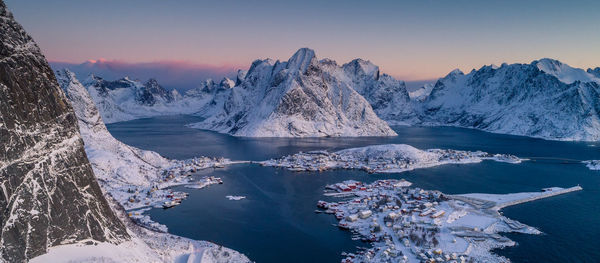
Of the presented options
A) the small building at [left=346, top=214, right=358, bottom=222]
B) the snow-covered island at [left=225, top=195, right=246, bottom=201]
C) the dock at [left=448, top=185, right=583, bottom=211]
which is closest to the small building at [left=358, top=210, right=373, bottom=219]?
the small building at [left=346, top=214, right=358, bottom=222]

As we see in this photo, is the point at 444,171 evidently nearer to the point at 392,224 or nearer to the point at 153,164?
the point at 392,224

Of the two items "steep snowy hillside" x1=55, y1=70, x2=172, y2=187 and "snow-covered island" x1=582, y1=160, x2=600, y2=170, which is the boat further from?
"snow-covered island" x1=582, y1=160, x2=600, y2=170

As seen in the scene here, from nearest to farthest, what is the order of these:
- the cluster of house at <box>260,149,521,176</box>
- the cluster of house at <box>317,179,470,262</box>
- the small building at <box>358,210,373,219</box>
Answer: the cluster of house at <box>317,179,470,262</box> → the small building at <box>358,210,373,219</box> → the cluster of house at <box>260,149,521,176</box>

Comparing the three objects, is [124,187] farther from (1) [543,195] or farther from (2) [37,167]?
(1) [543,195]

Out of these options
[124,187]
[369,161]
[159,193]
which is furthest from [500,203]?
[124,187]

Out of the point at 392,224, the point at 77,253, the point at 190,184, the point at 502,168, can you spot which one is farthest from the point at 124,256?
the point at 502,168

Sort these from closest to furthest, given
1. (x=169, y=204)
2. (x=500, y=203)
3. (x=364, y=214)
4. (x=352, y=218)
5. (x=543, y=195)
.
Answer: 1. (x=352, y=218)
2. (x=364, y=214)
3. (x=169, y=204)
4. (x=500, y=203)
5. (x=543, y=195)
